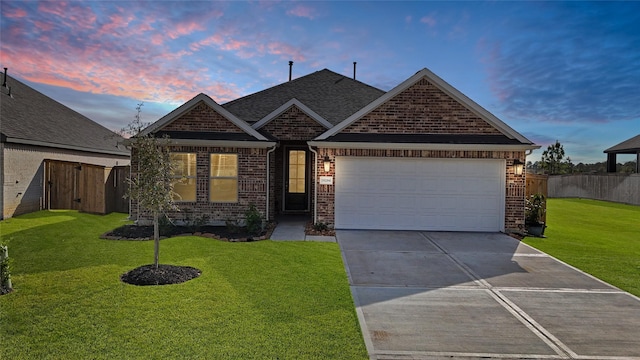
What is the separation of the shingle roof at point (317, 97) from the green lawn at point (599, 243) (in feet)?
28.6

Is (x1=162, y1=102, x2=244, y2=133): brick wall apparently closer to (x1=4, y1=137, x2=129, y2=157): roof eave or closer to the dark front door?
the dark front door

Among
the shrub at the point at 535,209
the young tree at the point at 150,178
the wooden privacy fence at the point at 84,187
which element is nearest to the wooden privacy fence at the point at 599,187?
the shrub at the point at 535,209

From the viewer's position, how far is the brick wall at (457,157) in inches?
447

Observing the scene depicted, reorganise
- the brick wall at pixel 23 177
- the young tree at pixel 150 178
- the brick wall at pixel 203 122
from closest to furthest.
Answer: the young tree at pixel 150 178, the brick wall at pixel 203 122, the brick wall at pixel 23 177

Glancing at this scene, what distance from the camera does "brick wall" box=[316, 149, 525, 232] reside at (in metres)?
11.4

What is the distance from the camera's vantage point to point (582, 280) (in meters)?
6.82

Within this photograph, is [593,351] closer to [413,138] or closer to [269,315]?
[269,315]

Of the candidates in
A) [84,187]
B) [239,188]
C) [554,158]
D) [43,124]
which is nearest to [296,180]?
[239,188]

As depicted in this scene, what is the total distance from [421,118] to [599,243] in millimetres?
6300

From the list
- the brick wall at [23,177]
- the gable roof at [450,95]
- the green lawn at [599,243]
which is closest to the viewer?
the green lawn at [599,243]

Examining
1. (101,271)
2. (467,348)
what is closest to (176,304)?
(101,271)

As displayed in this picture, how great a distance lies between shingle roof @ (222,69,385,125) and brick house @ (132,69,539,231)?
3042 millimetres

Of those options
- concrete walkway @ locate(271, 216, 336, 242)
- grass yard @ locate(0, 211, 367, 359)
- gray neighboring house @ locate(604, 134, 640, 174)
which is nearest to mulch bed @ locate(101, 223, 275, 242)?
concrete walkway @ locate(271, 216, 336, 242)

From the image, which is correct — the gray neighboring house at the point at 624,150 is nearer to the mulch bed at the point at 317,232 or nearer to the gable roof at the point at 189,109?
the mulch bed at the point at 317,232
